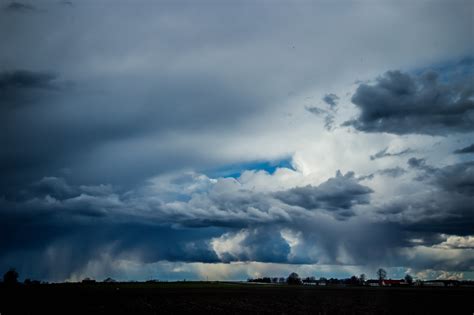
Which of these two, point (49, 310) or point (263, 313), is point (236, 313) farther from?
point (49, 310)

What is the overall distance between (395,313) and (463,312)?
17.8m

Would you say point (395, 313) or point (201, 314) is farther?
point (395, 313)

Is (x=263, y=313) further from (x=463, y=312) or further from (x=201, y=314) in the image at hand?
(x=463, y=312)

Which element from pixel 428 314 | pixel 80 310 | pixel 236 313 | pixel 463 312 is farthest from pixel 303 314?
pixel 80 310

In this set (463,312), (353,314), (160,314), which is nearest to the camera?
(160,314)

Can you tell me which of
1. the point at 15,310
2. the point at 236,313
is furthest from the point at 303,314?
the point at 15,310

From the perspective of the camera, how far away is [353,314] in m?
98.1

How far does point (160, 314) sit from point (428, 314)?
61.6 metres

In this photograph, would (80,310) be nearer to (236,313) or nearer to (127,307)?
(127,307)

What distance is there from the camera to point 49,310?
96438 mm

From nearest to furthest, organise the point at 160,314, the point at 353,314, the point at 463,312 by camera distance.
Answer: the point at 160,314 → the point at 353,314 → the point at 463,312

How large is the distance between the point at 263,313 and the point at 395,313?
3269 centimetres

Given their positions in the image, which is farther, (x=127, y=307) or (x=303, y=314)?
(x=127, y=307)

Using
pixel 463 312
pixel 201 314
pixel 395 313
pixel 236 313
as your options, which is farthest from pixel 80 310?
pixel 463 312
